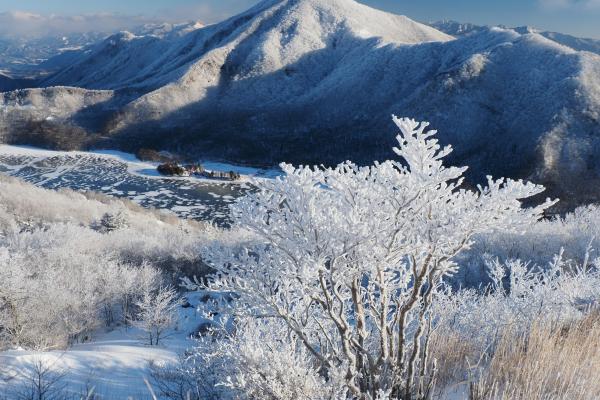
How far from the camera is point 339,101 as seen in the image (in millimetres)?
67750

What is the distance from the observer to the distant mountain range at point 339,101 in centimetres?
4728

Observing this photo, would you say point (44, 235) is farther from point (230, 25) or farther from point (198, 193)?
point (230, 25)

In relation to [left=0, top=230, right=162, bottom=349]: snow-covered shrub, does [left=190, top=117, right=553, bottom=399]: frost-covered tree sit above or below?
above

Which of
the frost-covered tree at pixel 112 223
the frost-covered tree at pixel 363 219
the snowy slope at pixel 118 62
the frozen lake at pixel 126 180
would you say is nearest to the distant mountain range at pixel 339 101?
the frozen lake at pixel 126 180

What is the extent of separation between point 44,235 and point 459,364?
47.6ft

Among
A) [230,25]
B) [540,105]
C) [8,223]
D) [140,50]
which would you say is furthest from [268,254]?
[140,50]

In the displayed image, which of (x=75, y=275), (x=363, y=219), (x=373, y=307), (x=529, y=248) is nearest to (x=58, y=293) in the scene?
(x=75, y=275)

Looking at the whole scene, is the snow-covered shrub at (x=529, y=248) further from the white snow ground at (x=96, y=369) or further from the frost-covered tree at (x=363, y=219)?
the frost-covered tree at (x=363, y=219)

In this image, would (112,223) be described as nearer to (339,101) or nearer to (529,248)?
(529,248)

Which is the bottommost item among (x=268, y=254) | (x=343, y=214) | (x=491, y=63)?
(x=268, y=254)

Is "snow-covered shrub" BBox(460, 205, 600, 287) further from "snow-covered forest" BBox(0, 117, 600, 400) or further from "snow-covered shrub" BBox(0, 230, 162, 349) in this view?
"snow-covered shrub" BBox(0, 230, 162, 349)

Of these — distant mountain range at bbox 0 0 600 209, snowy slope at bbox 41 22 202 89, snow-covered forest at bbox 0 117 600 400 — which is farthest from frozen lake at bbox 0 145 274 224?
snowy slope at bbox 41 22 202 89

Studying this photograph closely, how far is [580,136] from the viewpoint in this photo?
148ft

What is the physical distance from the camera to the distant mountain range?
155ft
